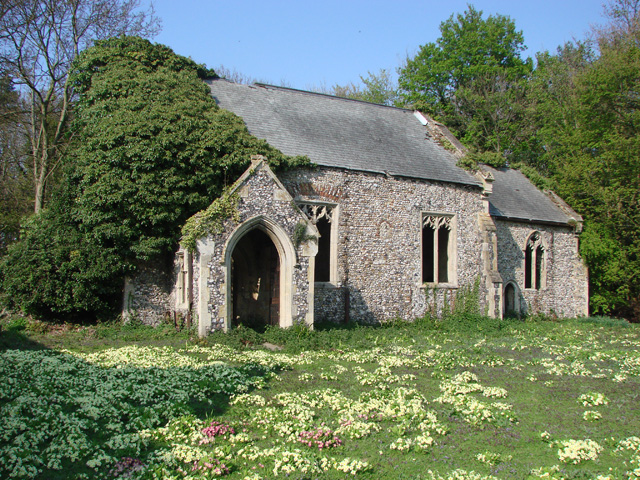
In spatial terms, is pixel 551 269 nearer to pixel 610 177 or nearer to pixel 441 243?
pixel 610 177

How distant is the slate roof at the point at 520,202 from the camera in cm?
2617

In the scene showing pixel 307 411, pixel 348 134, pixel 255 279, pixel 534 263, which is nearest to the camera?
pixel 307 411

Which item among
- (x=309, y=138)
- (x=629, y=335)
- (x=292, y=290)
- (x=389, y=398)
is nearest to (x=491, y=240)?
(x=629, y=335)

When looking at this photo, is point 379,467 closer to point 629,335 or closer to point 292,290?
point 292,290

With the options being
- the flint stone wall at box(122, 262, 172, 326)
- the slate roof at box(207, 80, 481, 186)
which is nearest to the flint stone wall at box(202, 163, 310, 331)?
the flint stone wall at box(122, 262, 172, 326)

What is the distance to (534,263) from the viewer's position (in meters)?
26.9

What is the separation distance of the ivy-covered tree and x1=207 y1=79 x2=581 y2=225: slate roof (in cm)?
231

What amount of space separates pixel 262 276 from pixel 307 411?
1113 cm

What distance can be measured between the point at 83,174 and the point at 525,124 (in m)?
33.1

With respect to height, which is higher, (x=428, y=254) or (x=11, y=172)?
(x=11, y=172)

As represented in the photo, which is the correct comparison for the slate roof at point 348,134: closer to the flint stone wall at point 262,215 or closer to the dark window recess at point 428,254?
the dark window recess at point 428,254

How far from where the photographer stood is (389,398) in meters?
9.12

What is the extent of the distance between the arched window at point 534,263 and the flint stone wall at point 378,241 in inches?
251

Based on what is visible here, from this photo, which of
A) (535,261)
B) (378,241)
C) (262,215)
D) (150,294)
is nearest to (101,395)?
(262,215)
